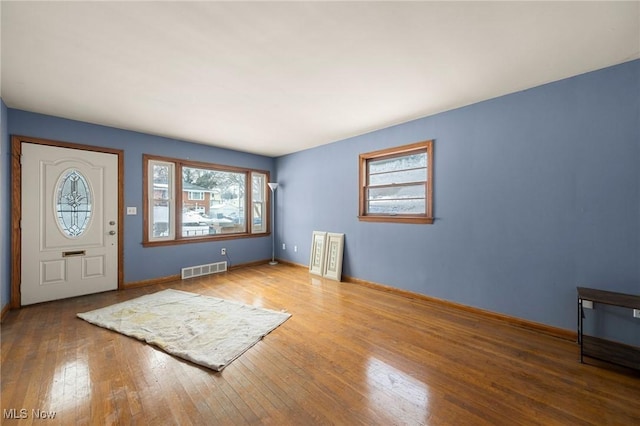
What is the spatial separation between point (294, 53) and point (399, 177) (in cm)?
254

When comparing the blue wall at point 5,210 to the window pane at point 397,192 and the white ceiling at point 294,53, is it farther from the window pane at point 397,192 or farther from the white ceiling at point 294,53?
the window pane at point 397,192

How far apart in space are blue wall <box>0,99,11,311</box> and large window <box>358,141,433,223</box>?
4772 millimetres

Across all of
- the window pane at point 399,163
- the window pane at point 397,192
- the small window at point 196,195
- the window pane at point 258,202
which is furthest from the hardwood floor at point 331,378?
the window pane at point 258,202

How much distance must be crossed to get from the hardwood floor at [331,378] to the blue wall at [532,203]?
0.54 m

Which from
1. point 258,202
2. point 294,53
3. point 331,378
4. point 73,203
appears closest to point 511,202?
point 331,378

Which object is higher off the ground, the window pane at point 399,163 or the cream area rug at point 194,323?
the window pane at point 399,163

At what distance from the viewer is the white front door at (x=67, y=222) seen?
11.1 feet

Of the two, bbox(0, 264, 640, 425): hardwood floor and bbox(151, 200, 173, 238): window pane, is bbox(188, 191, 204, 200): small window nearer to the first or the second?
bbox(151, 200, 173, 238): window pane

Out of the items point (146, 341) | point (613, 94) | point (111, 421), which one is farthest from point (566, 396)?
point (146, 341)

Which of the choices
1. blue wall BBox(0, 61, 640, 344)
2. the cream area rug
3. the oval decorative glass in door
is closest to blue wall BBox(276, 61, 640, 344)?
blue wall BBox(0, 61, 640, 344)

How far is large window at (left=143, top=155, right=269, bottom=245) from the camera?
14.8 ft

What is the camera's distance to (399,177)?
404 centimetres

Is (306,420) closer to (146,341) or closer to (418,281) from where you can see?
(146,341)

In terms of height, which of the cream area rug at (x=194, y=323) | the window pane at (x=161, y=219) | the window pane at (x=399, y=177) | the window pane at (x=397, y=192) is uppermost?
the window pane at (x=399, y=177)
